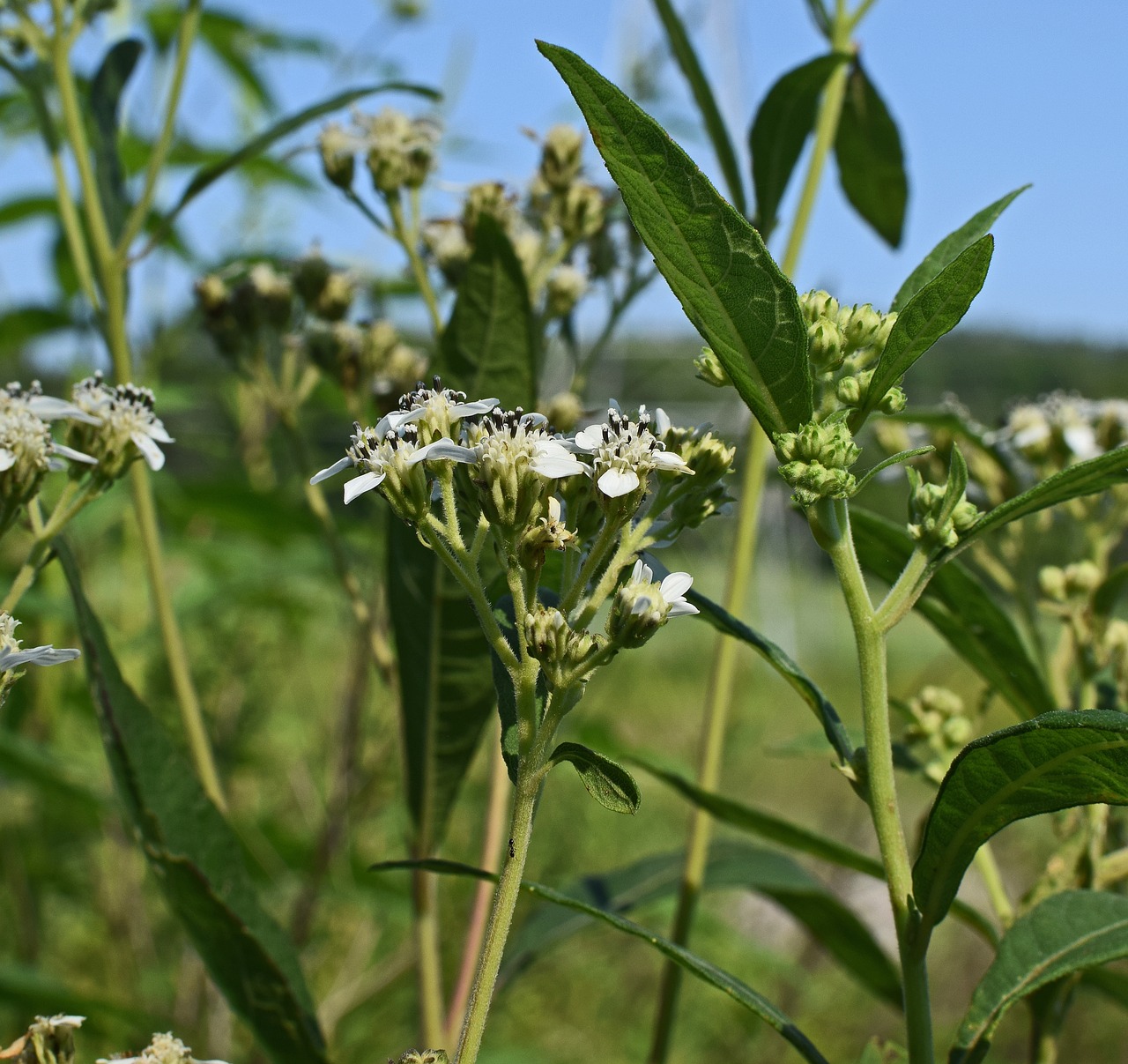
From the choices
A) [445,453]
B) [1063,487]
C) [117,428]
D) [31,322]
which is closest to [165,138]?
[117,428]

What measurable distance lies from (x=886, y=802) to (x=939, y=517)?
146 mm

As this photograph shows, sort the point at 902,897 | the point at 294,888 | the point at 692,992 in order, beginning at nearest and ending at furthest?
the point at 902,897 < the point at 294,888 < the point at 692,992

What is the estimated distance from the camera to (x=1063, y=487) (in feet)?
1.94

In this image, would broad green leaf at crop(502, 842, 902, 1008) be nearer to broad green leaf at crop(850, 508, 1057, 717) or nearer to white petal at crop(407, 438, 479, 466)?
broad green leaf at crop(850, 508, 1057, 717)

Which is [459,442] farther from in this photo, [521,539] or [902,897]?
[902,897]

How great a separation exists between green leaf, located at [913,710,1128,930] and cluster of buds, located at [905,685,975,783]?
29cm

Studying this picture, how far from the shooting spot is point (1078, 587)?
3.17 ft

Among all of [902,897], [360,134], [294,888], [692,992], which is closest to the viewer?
[902,897]

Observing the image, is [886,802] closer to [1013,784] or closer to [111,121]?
[1013,784]

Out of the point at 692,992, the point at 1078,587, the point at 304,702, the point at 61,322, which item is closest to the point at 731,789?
the point at 692,992

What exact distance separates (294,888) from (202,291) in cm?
133

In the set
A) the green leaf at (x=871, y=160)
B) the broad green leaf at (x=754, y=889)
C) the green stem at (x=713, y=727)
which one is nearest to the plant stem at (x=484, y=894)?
the broad green leaf at (x=754, y=889)

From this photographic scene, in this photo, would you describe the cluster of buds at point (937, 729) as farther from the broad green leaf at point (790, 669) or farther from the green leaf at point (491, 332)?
the green leaf at point (491, 332)

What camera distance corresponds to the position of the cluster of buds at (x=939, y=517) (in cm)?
58
